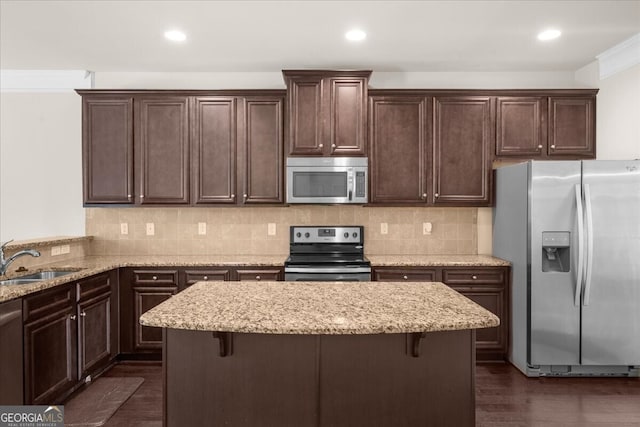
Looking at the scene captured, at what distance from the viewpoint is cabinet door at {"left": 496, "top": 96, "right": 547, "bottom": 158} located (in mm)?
3836

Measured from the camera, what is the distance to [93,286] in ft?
10.4

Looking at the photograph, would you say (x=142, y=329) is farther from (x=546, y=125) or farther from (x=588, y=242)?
(x=546, y=125)

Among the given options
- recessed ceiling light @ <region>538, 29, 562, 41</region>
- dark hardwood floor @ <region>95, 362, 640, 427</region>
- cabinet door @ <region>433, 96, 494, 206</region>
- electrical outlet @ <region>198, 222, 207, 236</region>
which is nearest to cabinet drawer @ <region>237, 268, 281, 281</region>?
electrical outlet @ <region>198, 222, 207, 236</region>

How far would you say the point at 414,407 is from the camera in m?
1.79

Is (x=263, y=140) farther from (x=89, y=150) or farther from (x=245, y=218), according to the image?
(x=89, y=150)

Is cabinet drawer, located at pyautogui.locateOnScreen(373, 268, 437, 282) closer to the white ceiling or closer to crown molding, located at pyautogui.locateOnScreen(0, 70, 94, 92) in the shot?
the white ceiling

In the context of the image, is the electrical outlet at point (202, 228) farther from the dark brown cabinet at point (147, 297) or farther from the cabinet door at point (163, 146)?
the dark brown cabinet at point (147, 297)

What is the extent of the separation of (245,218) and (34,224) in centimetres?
219

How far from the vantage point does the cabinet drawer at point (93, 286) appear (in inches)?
119

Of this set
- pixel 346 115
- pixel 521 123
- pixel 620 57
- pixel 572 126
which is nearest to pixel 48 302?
pixel 346 115

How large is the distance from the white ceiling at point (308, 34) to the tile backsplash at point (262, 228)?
1.46 m

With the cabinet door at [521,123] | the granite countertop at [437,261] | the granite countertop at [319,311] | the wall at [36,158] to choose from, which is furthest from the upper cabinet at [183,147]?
the cabinet door at [521,123]

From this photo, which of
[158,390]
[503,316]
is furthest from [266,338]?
[503,316]

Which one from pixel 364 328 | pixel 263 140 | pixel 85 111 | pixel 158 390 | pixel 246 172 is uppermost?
pixel 85 111
